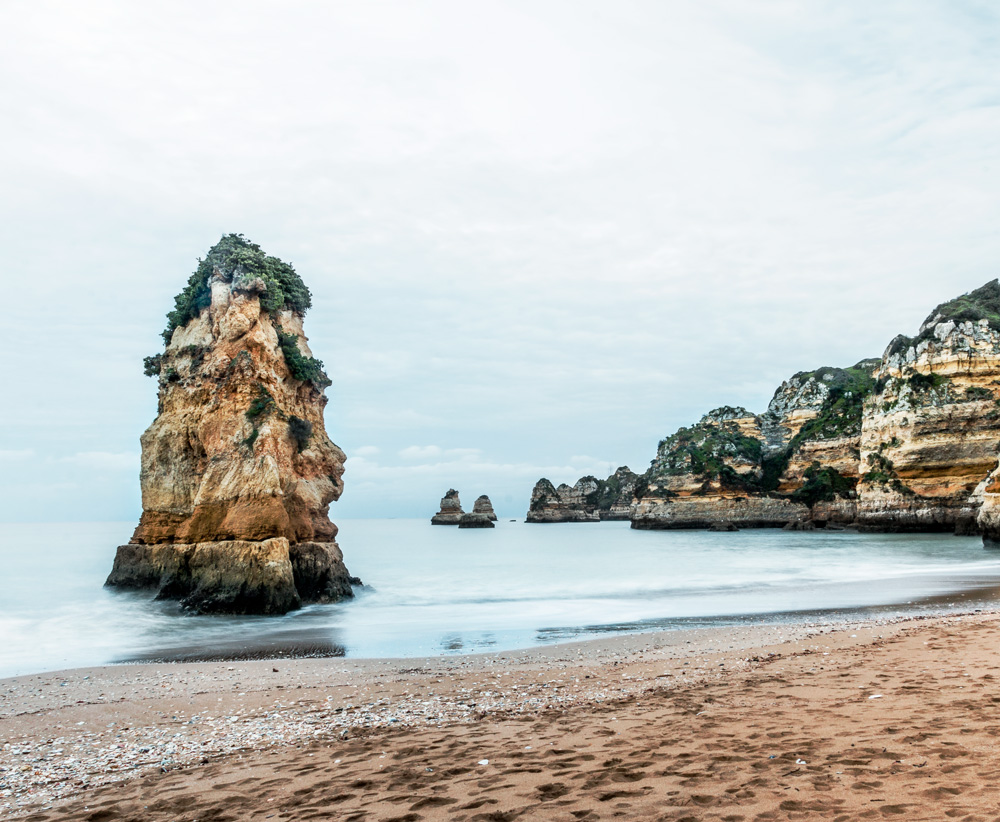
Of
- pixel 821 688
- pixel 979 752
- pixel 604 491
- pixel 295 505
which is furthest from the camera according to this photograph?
pixel 604 491

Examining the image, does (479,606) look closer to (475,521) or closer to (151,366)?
(151,366)

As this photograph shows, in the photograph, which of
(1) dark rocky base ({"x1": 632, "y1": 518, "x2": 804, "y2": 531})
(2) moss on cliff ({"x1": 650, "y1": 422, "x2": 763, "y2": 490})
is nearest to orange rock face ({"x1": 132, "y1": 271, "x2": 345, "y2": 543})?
(2) moss on cliff ({"x1": 650, "y1": 422, "x2": 763, "y2": 490})

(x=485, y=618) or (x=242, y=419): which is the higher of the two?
(x=242, y=419)

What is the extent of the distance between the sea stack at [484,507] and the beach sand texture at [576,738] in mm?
115207

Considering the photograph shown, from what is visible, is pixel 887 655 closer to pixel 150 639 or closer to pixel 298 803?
pixel 298 803

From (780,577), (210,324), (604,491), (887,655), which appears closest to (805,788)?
(887,655)

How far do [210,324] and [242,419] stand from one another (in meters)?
4.36

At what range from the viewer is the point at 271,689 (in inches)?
346

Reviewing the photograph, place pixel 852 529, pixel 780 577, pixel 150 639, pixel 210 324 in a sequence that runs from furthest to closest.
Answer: pixel 852 529, pixel 780 577, pixel 210 324, pixel 150 639

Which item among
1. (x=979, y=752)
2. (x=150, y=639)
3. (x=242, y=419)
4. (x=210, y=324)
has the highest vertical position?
(x=210, y=324)

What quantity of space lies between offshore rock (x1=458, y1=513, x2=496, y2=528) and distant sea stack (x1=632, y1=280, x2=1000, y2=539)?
33432 mm

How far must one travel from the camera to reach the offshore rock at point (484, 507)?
408 feet

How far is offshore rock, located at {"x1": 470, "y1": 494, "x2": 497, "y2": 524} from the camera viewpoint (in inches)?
4894

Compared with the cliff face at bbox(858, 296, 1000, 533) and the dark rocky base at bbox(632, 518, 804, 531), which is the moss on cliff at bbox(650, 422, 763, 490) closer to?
the dark rocky base at bbox(632, 518, 804, 531)
